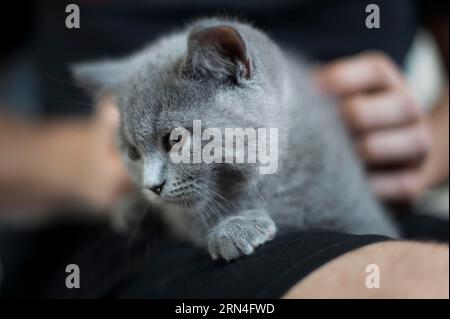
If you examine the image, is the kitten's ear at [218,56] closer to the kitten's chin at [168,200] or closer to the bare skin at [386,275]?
the kitten's chin at [168,200]

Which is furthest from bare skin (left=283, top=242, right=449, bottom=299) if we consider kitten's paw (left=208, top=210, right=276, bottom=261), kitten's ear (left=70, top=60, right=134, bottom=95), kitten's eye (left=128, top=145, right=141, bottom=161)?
kitten's ear (left=70, top=60, right=134, bottom=95)

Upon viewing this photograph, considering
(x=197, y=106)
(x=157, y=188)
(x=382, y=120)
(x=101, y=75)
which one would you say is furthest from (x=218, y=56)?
(x=382, y=120)

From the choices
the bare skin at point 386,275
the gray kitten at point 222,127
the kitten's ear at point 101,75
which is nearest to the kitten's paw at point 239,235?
the gray kitten at point 222,127

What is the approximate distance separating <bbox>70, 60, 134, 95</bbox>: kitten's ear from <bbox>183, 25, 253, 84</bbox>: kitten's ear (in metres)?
0.21

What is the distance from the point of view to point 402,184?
4.10 ft

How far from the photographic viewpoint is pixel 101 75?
3.32 feet

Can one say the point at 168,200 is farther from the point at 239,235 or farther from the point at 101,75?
the point at 101,75

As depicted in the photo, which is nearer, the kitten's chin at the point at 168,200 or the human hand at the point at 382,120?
the kitten's chin at the point at 168,200

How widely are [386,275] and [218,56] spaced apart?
38 cm

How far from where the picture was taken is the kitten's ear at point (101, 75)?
99 centimetres

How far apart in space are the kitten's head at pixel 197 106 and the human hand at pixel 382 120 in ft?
1.42

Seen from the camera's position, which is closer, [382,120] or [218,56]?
[218,56]

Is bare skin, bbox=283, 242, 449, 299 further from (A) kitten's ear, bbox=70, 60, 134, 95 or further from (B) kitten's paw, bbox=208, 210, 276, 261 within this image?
(A) kitten's ear, bbox=70, 60, 134, 95

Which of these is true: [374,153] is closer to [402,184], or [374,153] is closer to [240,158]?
[402,184]
